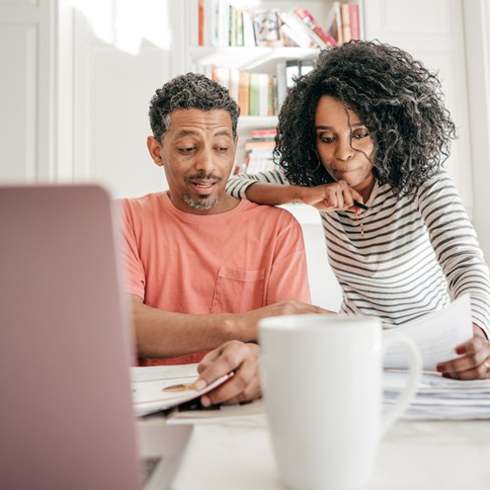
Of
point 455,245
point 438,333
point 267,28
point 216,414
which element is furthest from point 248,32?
point 216,414

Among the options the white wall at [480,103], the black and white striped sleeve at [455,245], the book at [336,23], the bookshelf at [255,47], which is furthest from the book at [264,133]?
the black and white striped sleeve at [455,245]

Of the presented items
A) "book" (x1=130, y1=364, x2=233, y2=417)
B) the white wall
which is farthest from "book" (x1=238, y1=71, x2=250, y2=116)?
"book" (x1=130, y1=364, x2=233, y2=417)

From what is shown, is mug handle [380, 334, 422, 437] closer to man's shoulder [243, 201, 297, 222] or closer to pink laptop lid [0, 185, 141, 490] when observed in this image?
pink laptop lid [0, 185, 141, 490]

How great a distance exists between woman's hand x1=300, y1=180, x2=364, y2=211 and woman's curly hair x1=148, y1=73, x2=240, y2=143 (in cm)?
30

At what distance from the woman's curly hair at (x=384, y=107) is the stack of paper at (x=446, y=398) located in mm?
710

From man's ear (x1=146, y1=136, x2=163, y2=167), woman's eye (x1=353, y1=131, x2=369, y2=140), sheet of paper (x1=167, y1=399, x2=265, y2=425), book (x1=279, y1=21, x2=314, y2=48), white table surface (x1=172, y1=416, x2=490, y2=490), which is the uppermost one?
book (x1=279, y1=21, x2=314, y2=48)

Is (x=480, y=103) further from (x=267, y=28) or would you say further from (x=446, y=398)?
(x=446, y=398)

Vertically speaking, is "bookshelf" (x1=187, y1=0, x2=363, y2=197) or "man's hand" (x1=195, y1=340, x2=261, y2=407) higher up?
"bookshelf" (x1=187, y1=0, x2=363, y2=197)

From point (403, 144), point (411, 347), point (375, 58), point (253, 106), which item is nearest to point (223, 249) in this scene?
point (403, 144)

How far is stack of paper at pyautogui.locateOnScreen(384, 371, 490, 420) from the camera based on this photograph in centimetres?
53

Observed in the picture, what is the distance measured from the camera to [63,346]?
30cm

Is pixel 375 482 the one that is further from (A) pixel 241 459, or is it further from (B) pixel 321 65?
(B) pixel 321 65

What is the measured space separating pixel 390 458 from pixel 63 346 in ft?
0.93

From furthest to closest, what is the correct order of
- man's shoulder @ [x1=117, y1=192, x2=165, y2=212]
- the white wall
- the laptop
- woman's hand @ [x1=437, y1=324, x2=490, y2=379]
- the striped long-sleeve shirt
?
the white wall
man's shoulder @ [x1=117, y1=192, x2=165, y2=212]
the striped long-sleeve shirt
woman's hand @ [x1=437, y1=324, x2=490, y2=379]
the laptop
